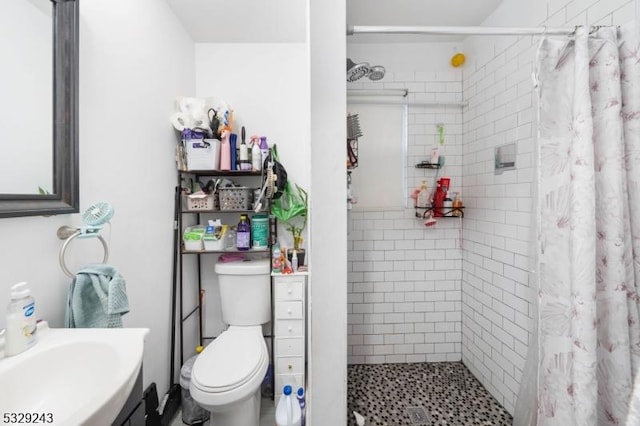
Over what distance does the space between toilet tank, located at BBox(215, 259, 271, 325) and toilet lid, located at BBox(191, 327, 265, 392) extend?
0.11m

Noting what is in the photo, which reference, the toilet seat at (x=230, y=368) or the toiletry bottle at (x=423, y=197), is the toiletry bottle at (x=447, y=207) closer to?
the toiletry bottle at (x=423, y=197)

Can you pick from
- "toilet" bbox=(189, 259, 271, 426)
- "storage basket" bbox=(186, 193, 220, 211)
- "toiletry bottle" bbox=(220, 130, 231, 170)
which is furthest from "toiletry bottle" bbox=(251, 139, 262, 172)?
"toilet" bbox=(189, 259, 271, 426)

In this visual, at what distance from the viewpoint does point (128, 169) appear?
130 centimetres

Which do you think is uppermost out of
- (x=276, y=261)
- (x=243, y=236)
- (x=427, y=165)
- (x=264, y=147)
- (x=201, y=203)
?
(x=264, y=147)

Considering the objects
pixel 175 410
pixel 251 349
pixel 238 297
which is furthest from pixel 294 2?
pixel 175 410

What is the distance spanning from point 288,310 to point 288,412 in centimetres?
54

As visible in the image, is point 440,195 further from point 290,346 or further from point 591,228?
point 290,346

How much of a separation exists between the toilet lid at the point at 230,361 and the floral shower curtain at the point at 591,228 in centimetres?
129

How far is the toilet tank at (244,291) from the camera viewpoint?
5.75 ft

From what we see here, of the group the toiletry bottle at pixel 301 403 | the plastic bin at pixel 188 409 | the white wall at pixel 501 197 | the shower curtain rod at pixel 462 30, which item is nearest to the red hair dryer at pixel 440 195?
the white wall at pixel 501 197

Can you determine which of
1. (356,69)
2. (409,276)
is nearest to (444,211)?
(409,276)

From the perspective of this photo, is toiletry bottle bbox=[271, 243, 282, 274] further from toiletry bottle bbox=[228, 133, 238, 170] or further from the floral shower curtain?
the floral shower curtain

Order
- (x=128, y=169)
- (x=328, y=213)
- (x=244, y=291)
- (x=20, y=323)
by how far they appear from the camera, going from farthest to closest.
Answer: (x=244, y=291) → (x=128, y=169) → (x=328, y=213) → (x=20, y=323)

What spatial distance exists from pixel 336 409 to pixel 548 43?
1.74 meters
